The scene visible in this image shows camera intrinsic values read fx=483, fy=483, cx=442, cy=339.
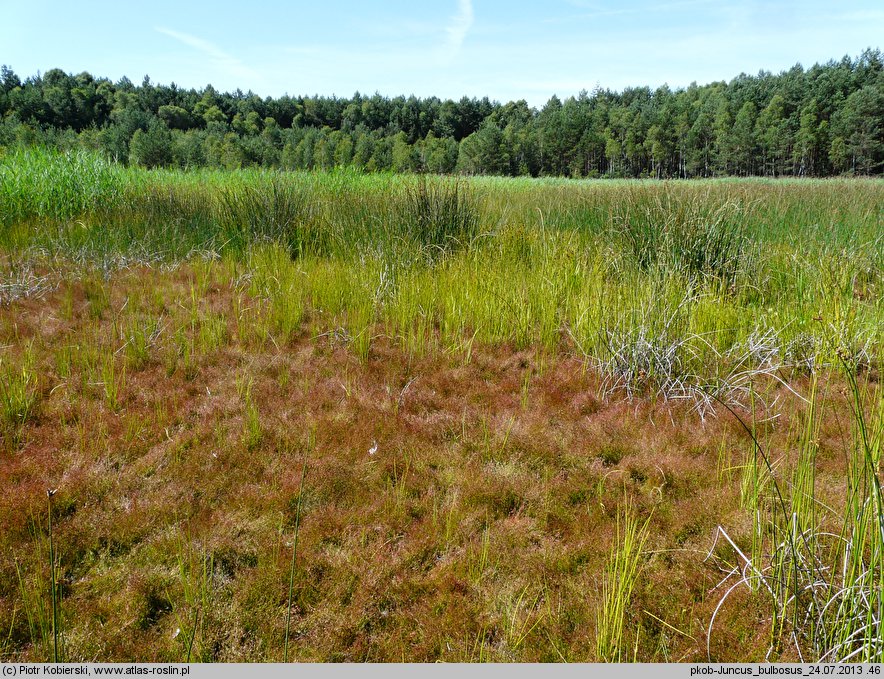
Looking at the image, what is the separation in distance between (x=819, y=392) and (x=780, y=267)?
220cm

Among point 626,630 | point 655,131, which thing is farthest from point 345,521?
point 655,131

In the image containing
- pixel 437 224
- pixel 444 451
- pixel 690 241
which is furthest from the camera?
pixel 437 224

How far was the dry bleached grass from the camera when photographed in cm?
163

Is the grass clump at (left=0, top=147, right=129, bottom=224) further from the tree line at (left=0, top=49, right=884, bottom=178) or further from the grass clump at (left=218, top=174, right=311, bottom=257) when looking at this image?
the tree line at (left=0, top=49, right=884, bottom=178)

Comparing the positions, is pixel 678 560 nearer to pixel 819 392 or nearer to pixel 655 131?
pixel 819 392

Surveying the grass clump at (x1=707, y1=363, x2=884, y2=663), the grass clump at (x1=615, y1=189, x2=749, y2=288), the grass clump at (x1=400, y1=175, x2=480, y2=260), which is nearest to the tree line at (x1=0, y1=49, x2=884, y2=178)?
the grass clump at (x1=400, y1=175, x2=480, y2=260)

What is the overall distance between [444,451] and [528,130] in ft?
235

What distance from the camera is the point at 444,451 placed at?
273 cm

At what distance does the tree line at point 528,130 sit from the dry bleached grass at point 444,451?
33595mm

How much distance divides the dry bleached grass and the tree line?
110 feet

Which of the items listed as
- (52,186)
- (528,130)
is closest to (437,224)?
(52,186)

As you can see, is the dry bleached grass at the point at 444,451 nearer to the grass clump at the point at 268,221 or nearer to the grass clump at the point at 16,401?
the grass clump at the point at 16,401

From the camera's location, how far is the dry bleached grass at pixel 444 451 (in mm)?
1630

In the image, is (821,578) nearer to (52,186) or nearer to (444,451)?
(444,451)
